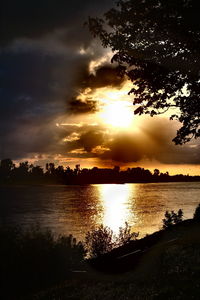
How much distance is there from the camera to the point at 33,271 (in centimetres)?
2034

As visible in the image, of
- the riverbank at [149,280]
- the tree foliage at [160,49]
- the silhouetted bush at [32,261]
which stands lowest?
the silhouetted bush at [32,261]

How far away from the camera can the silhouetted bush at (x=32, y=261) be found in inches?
756

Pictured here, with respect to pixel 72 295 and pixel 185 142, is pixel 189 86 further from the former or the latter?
pixel 72 295

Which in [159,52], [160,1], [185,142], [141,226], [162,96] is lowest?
[141,226]

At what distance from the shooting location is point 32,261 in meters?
21.6

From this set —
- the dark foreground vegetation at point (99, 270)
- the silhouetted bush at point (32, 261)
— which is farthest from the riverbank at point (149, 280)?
the silhouetted bush at point (32, 261)

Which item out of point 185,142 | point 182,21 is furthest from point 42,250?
point 182,21

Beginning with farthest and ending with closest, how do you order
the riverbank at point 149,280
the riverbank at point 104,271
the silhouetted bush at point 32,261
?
the silhouetted bush at point 32,261, the riverbank at point 104,271, the riverbank at point 149,280

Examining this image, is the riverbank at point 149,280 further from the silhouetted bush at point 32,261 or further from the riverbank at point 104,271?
the silhouetted bush at point 32,261

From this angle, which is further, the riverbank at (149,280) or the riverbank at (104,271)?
the riverbank at (104,271)

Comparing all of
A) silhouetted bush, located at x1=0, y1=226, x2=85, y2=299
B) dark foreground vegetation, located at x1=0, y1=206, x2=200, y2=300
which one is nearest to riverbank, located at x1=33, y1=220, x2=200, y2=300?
dark foreground vegetation, located at x1=0, y1=206, x2=200, y2=300

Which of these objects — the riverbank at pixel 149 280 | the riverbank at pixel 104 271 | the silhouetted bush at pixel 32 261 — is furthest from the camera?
the silhouetted bush at pixel 32 261

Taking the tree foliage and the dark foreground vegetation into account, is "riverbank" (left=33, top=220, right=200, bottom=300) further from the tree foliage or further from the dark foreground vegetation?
the tree foliage

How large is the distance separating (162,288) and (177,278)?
34.2 inches
